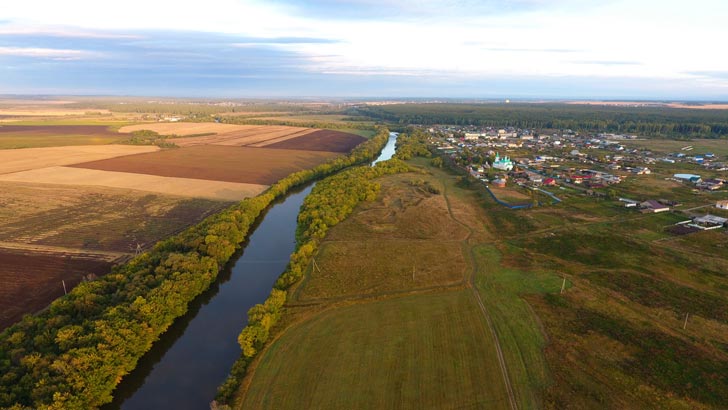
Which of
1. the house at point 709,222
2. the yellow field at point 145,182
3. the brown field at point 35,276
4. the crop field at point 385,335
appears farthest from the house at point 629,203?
the brown field at point 35,276

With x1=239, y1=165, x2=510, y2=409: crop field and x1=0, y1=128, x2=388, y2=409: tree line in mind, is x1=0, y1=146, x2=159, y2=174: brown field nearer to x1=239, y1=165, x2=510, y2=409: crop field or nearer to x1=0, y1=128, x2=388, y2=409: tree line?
x1=0, y1=128, x2=388, y2=409: tree line

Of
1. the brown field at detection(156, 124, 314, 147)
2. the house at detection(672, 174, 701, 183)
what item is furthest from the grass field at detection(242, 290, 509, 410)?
the brown field at detection(156, 124, 314, 147)

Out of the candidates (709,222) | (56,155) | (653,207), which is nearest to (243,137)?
(56,155)

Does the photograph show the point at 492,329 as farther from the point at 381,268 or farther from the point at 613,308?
the point at 381,268

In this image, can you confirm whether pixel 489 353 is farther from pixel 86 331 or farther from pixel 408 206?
pixel 408 206

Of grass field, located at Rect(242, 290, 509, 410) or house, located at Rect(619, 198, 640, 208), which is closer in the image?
grass field, located at Rect(242, 290, 509, 410)

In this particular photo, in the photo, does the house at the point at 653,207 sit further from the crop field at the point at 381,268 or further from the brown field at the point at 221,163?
the brown field at the point at 221,163

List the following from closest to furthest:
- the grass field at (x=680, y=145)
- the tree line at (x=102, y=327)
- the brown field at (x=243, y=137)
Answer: the tree line at (x=102, y=327), the grass field at (x=680, y=145), the brown field at (x=243, y=137)
